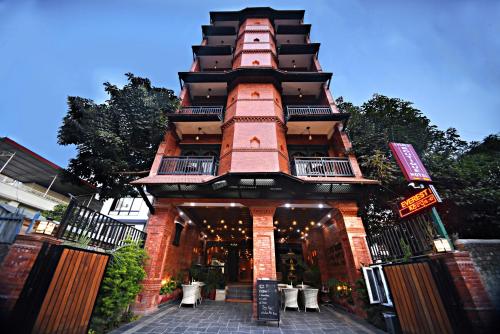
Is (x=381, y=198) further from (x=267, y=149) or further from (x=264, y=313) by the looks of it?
(x=264, y=313)

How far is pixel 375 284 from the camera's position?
5.84 meters

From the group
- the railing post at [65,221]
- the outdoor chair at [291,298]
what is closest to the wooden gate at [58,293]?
the railing post at [65,221]

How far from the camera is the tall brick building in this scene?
7.55 m

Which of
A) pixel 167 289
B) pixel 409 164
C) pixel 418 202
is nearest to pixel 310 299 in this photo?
pixel 418 202

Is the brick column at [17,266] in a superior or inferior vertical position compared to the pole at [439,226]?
inferior

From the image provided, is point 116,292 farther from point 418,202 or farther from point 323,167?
point 418,202

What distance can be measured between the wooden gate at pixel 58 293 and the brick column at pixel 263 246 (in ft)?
15.5

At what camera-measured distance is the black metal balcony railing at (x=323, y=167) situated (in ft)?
27.8

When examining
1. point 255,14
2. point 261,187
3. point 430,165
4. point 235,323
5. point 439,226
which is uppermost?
point 255,14

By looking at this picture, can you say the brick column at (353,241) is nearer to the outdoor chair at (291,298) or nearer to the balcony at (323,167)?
the balcony at (323,167)

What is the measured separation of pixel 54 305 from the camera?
3.49 metres

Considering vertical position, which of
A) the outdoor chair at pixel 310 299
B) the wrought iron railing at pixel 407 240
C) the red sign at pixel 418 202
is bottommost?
the outdoor chair at pixel 310 299

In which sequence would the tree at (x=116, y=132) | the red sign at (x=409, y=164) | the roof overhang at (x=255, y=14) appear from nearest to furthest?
the red sign at (x=409, y=164), the tree at (x=116, y=132), the roof overhang at (x=255, y=14)

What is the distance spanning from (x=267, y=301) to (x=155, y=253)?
4.62m
